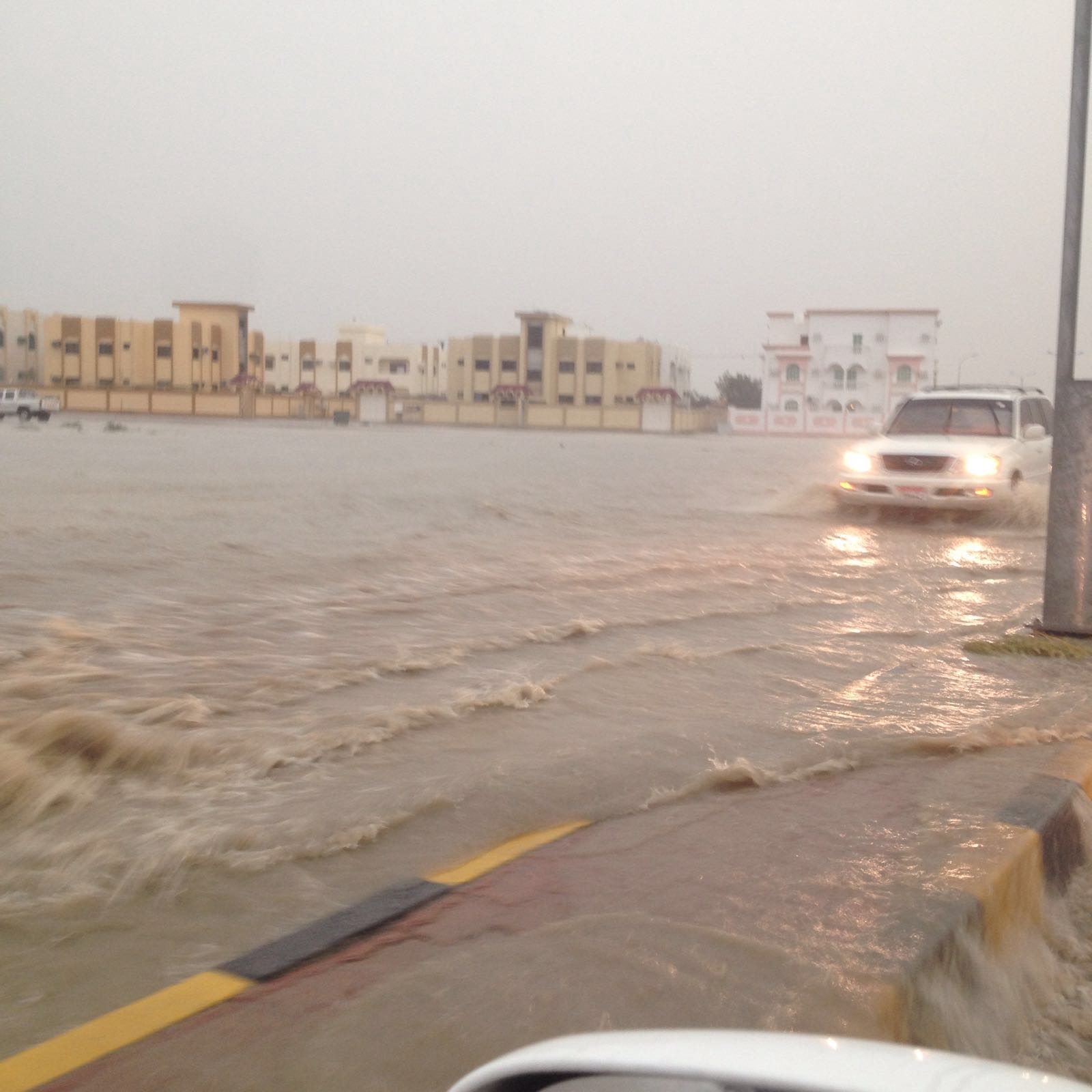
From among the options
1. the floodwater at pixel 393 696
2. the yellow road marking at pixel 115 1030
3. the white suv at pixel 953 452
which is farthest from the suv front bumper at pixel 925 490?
the yellow road marking at pixel 115 1030

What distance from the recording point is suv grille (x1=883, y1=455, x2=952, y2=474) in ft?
43.9

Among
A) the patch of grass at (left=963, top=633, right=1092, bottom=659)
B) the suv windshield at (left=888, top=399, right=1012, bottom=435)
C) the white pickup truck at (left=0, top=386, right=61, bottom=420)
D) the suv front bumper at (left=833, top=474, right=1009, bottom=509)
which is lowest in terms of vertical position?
the patch of grass at (left=963, top=633, right=1092, bottom=659)

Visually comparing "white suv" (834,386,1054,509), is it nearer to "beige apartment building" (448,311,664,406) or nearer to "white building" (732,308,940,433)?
"white building" (732,308,940,433)

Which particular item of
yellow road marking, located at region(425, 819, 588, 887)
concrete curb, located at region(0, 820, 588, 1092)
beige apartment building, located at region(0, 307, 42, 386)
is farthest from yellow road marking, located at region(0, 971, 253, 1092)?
beige apartment building, located at region(0, 307, 42, 386)

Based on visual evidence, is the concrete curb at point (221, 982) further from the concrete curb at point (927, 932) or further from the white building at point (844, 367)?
the white building at point (844, 367)

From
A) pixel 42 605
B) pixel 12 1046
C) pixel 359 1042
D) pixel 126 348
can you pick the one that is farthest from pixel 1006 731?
pixel 126 348

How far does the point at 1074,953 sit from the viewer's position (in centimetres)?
304

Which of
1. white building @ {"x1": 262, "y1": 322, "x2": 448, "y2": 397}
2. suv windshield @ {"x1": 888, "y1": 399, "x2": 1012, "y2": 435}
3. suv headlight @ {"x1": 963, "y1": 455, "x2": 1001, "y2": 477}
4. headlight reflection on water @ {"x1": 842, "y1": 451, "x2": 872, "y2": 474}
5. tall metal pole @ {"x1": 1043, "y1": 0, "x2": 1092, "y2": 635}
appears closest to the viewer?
tall metal pole @ {"x1": 1043, "y1": 0, "x2": 1092, "y2": 635}

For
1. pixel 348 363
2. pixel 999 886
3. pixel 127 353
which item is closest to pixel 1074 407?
pixel 999 886

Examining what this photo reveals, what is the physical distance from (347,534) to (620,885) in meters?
9.05

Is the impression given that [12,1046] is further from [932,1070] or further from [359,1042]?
[932,1070]

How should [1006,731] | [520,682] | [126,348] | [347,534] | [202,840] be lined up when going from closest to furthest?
[202,840]
[1006,731]
[520,682]
[347,534]
[126,348]

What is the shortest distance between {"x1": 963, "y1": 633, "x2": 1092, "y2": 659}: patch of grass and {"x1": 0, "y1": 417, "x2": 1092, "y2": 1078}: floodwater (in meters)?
0.16

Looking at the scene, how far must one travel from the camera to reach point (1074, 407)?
605cm
